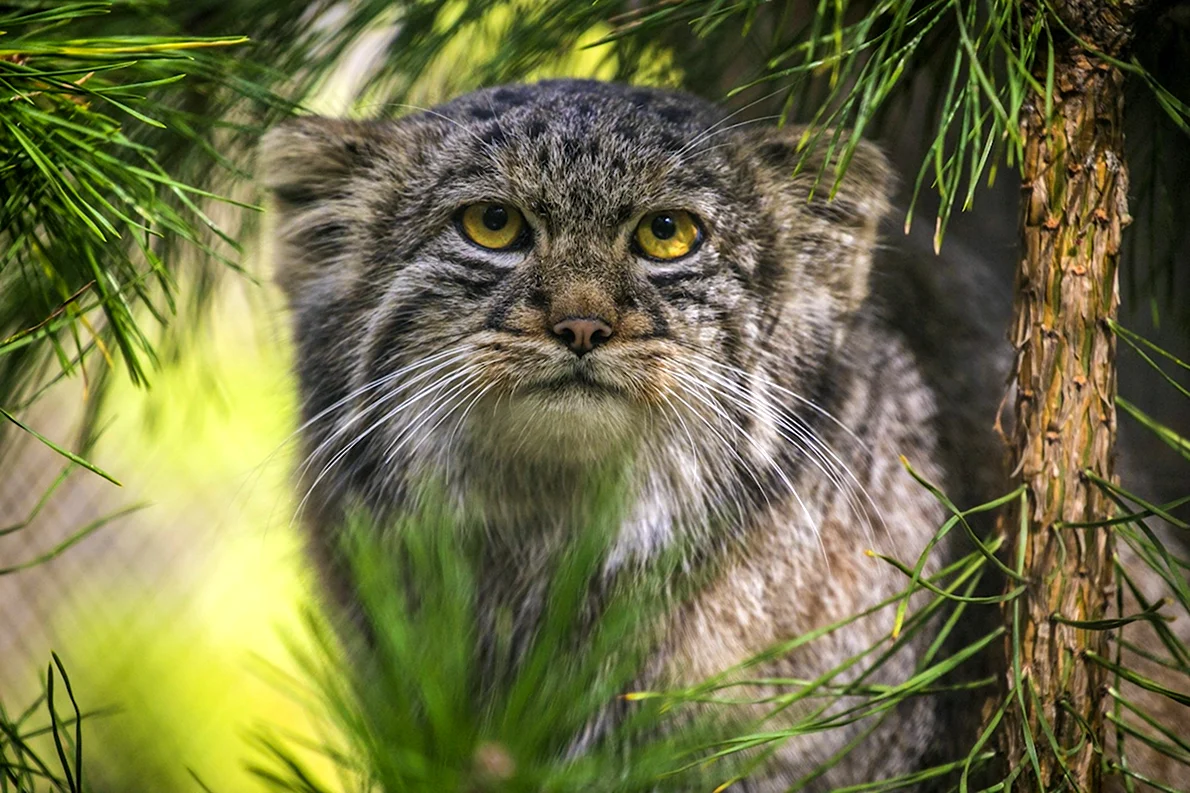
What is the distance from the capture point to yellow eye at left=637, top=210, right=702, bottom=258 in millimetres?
2031

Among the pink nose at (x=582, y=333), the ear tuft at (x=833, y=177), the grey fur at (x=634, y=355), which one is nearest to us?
the pink nose at (x=582, y=333)

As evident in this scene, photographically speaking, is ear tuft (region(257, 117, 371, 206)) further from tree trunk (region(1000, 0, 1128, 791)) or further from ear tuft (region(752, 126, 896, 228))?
tree trunk (region(1000, 0, 1128, 791))

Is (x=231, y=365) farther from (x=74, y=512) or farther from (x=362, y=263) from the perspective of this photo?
(x=362, y=263)

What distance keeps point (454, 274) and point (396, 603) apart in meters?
1.00

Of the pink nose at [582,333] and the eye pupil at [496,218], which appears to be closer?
the pink nose at [582,333]

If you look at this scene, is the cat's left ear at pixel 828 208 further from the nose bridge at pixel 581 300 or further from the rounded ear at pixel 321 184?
the rounded ear at pixel 321 184

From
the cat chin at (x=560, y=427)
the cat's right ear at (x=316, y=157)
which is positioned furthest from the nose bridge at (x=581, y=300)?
the cat's right ear at (x=316, y=157)

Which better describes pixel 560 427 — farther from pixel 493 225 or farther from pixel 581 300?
pixel 493 225

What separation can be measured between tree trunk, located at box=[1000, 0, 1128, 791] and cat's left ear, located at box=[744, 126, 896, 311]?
63 centimetres

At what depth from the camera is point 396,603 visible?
3.74 feet

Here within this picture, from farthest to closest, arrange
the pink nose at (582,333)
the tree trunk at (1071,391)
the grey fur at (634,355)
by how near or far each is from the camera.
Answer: the grey fur at (634,355) → the pink nose at (582,333) → the tree trunk at (1071,391)

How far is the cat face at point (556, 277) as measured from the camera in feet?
6.33

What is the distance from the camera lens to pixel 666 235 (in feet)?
6.69

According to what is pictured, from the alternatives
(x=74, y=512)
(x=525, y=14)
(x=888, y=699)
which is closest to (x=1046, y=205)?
(x=888, y=699)
